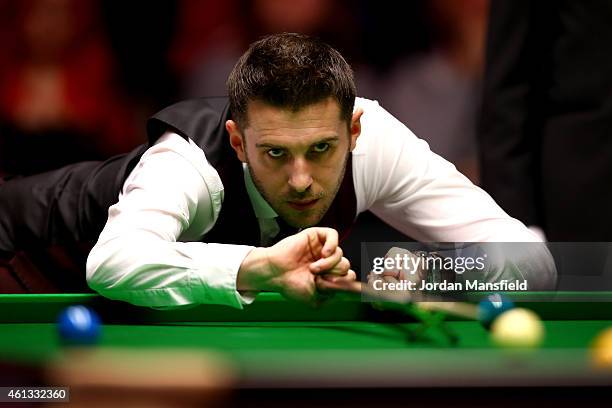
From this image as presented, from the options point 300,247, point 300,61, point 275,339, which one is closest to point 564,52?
point 300,61

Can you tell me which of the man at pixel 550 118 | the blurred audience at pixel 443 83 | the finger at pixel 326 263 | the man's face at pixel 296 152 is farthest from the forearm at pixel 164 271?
the blurred audience at pixel 443 83

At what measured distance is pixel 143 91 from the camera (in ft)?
15.6

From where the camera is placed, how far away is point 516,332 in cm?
209

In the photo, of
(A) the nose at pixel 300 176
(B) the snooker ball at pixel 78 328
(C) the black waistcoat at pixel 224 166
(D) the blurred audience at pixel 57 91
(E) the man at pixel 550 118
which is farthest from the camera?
(D) the blurred audience at pixel 57 91

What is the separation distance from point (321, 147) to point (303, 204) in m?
0.19

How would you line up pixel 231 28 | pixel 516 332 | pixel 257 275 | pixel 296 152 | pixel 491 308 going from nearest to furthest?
pixel 516 332 < pixel 491 308 < pixel 257 275 < pixel 296 152 < pixel 231 28

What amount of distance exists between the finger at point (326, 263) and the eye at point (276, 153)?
0.48m

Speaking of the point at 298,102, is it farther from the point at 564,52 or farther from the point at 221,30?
the point at 221,30

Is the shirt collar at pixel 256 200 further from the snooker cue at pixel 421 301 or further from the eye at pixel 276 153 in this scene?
the snooker cue at pixel 421 301

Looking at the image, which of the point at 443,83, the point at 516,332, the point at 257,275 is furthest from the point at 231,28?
the point at 516,332

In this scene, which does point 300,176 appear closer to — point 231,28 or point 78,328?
point 78,328

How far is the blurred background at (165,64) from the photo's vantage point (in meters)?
4.64

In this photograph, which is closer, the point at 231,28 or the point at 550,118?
the point at 550,118

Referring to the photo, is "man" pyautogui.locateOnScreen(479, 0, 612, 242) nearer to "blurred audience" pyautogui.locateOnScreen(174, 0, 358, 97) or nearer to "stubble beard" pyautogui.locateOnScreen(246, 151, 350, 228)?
"stubble beard" pyautogui.locateOnScreen(246, 151, 350, 228)
